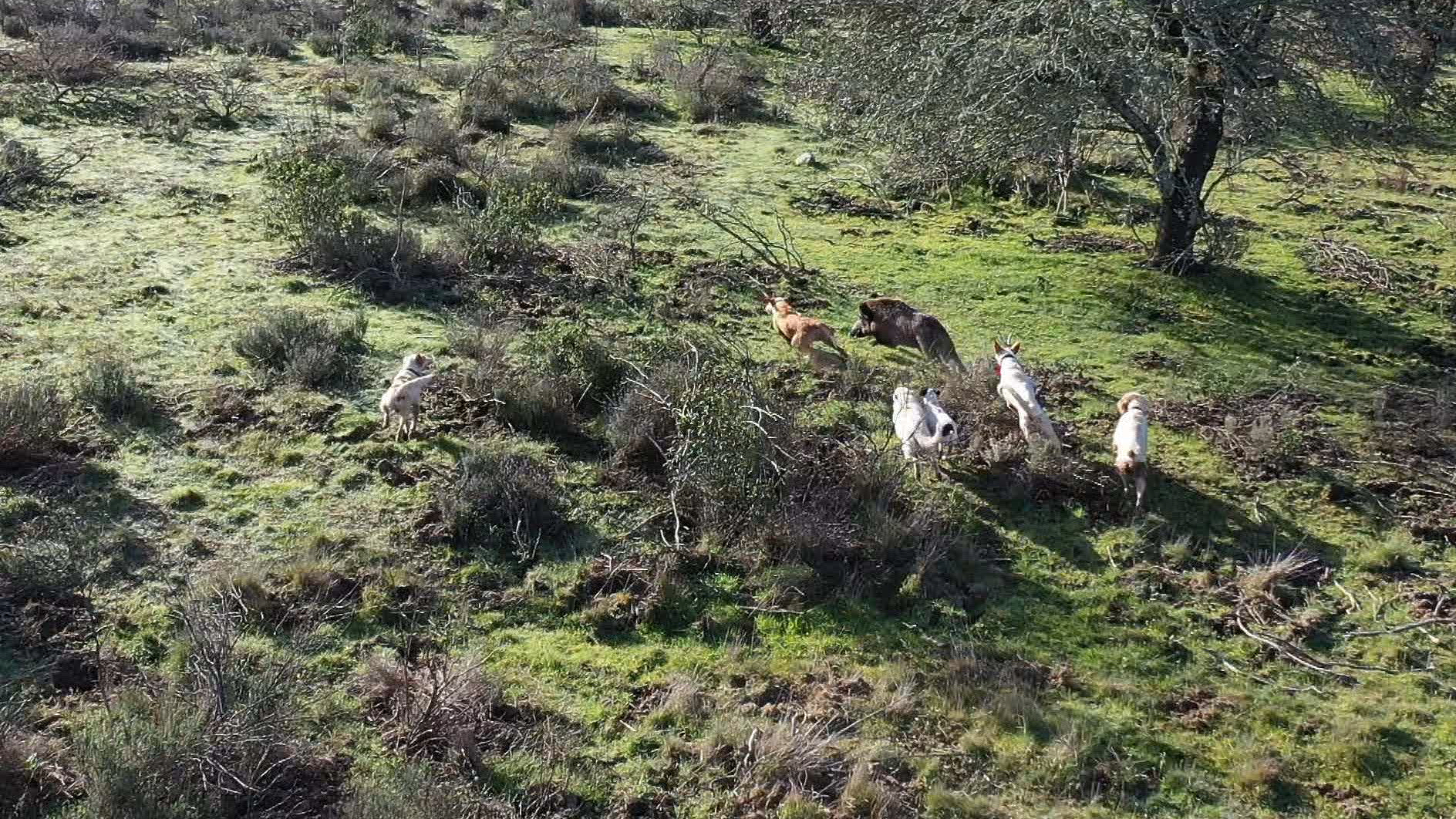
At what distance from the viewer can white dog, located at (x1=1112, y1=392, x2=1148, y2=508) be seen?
6.55 meters

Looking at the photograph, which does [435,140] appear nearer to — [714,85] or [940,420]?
[714,85]

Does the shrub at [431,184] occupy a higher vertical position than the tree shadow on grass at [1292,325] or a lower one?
higher

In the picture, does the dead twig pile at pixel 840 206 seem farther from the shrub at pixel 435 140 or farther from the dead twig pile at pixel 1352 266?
the dead twig pile at pixel 1352 266

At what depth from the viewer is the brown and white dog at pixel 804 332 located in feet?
27.3

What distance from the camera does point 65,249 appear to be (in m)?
10.0

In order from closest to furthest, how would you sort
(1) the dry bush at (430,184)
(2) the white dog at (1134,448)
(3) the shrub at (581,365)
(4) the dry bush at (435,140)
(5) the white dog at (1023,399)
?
(2) the white dog at (1134,448) → (5) the white dog at (1023,399) → (3) the shrub at (581,365) → (1) the dry bush at (430,184) → (4) the dry bush at (435,140)

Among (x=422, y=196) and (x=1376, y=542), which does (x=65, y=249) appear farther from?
(x=1376, y=542)

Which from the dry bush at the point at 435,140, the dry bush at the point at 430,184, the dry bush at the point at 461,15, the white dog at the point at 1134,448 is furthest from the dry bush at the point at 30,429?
the dry bush at the point at 461,15

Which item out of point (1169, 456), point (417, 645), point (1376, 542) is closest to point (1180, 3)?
point (1169, 456)

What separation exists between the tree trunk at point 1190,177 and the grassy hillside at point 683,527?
37cm

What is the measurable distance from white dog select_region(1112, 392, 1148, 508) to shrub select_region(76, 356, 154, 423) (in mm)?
5982

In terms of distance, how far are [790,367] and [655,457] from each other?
176 centimetres

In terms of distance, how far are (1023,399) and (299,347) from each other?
15.9 feet

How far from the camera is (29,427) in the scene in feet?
21.9
